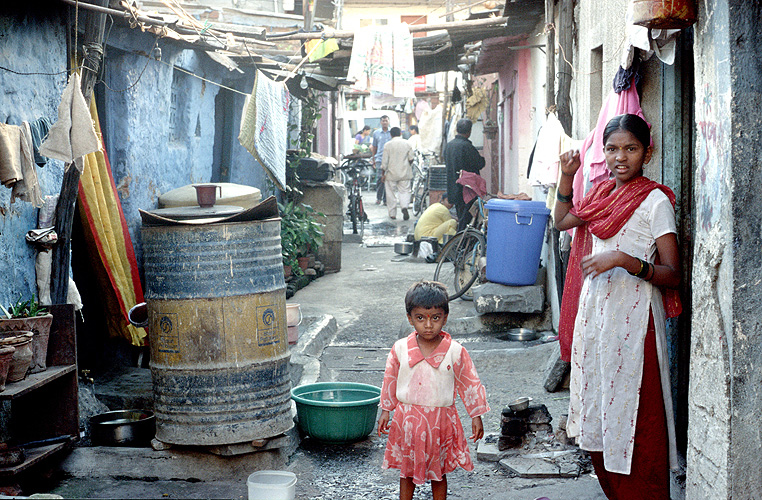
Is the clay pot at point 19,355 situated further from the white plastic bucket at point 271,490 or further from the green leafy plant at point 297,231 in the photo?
the green leafy plant at point 297,231

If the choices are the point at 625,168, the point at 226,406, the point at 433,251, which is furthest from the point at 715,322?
the point at 433,251

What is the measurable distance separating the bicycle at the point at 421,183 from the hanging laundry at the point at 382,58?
8.21 m

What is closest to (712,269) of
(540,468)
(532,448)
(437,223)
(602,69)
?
(540,468)

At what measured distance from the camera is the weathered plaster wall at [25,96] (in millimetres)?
4223

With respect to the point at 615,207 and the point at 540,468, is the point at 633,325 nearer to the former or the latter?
the point at 615,207

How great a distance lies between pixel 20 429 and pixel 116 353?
207 centimetres

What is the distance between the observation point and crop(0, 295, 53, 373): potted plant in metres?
3.72

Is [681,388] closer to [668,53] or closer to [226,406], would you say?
[668,53]

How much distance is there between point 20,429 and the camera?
4.02 m

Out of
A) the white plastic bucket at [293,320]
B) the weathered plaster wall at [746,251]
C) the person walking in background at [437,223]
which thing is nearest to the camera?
the weathered plaster wall at [746,251]

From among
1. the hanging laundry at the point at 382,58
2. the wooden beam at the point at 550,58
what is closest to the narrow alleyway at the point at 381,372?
the wooden beam at the point at 550,58

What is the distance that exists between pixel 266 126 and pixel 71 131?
2931 mm

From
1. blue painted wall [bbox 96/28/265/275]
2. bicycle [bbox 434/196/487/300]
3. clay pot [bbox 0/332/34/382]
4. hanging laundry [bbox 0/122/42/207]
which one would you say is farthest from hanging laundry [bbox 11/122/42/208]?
bicycle [bbox 434/196/487/300]

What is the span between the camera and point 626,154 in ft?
10.3
